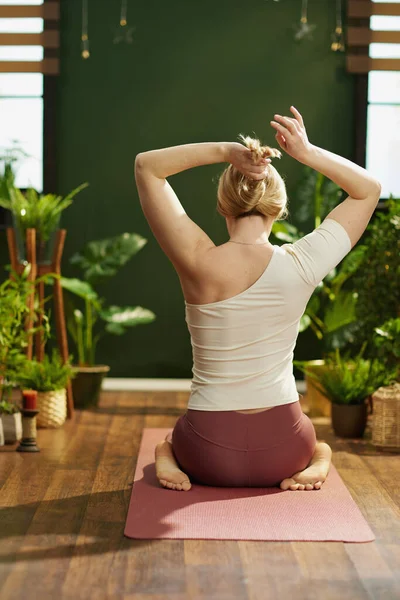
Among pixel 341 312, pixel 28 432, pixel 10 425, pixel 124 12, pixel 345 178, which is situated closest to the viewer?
pixel 345 178

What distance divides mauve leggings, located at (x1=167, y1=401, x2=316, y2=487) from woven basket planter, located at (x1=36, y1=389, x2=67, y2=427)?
1.32 m

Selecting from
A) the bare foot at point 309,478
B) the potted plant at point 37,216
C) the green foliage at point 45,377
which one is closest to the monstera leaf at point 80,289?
the potted plant at point 37,216

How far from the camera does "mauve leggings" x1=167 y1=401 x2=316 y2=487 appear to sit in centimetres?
271

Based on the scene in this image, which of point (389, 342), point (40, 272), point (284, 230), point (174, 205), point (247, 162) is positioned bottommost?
point (389, 342)

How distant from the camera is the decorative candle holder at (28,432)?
3.45 m

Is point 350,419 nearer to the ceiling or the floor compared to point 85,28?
nearer to the floor

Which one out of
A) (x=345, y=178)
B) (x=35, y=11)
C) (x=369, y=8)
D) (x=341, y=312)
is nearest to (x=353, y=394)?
(x=341, y=312)

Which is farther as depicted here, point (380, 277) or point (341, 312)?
point (341, 312)

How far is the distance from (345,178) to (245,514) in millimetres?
1077

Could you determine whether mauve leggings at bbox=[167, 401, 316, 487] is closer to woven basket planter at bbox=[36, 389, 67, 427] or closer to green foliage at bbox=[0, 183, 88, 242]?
A: woven basket planter at bbox=[36, 389, 67, 427]

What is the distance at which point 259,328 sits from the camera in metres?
2.72

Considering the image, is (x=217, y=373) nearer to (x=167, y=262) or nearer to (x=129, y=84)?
(x=167, y=262)

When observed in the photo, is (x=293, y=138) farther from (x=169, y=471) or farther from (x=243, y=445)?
(x=169, y=471)

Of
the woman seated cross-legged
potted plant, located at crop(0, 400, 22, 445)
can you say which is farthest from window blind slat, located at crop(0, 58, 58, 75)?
the woman seated cross-legged
